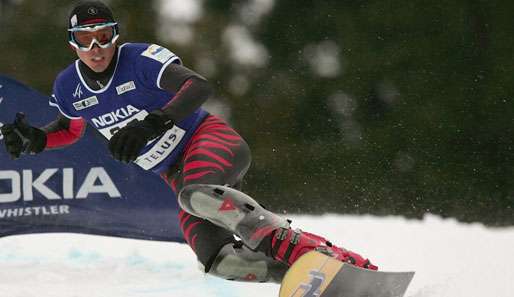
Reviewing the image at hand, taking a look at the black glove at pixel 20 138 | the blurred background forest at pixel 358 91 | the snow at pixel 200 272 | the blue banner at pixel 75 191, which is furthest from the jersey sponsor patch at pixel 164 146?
the blurred background forest at pixel 358 91

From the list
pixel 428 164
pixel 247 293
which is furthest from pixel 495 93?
pixel 247 293

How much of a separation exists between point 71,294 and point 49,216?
128 centimetres

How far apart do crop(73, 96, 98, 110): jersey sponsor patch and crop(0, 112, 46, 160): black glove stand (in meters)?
0.24

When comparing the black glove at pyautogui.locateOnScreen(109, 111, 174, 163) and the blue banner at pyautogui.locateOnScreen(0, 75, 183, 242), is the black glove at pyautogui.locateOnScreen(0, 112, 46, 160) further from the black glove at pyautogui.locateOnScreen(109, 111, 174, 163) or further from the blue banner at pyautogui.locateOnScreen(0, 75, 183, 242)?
the blue banner at pyautogui.locateOnScreen(0, 75, 183, 242)

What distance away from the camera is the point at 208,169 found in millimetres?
3094

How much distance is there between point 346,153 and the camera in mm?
6148

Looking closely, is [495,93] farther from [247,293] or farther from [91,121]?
[91,121]

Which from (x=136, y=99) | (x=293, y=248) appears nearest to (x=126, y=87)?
(x=136, y=99)

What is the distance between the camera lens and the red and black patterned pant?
3016 mm

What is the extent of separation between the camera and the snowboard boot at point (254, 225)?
110 inches

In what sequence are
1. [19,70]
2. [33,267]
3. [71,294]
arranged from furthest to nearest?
1. [19,70]
2. [33,267]
3. [71,294]

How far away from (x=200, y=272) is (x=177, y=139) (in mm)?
1048

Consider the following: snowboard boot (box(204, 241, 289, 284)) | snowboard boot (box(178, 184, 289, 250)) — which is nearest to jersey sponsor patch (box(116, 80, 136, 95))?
snowboard boot (box(178, 184, 289, 250))

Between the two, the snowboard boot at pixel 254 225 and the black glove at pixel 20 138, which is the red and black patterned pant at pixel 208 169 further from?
the black glove at pixel 20 138
